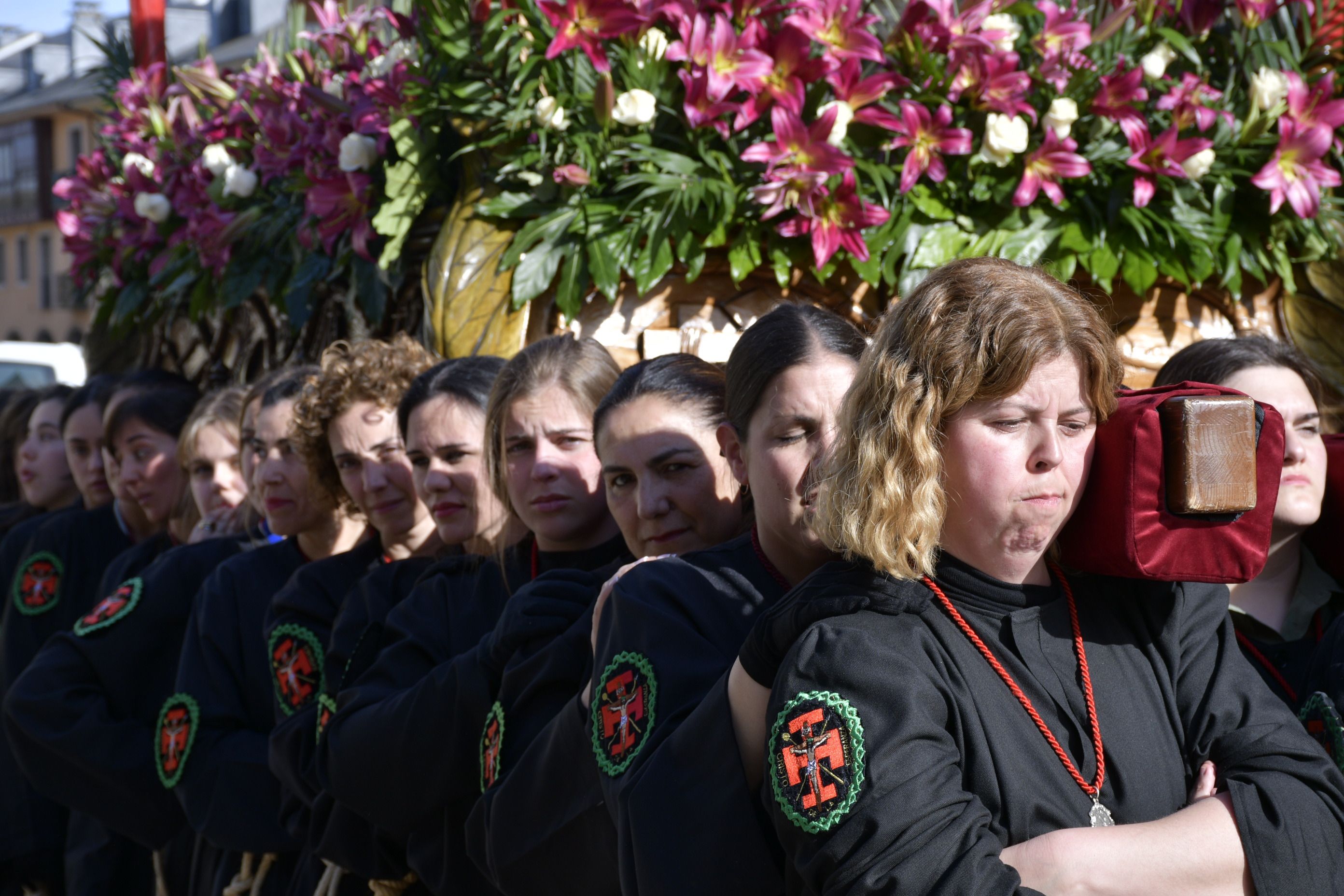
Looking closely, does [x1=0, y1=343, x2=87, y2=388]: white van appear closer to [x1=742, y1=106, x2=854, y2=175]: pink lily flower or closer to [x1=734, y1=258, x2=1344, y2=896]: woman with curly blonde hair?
[x1=742, y1=106, x2=854, y2=175]: pink lily flower

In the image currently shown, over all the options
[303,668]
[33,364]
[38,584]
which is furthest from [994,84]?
[33,364]

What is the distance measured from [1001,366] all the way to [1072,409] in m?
0.10

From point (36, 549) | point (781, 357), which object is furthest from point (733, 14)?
point (36, 549)

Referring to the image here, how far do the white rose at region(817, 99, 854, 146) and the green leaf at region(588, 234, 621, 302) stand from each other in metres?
0.46

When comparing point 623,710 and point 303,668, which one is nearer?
point 623,710

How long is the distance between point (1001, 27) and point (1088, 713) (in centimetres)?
150

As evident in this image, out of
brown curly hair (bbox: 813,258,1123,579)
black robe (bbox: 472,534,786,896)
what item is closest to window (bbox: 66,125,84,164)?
black robe (bbox: 472,534,786,896)

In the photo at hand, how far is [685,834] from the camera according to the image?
1462 mm

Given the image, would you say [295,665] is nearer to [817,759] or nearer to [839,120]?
[839,120]

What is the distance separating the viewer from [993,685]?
1.43m

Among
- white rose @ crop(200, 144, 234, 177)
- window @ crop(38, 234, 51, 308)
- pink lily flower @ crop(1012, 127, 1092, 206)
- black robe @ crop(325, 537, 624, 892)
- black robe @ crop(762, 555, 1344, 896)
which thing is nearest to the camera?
black robe @ crop(762, 555, 1344, 896)

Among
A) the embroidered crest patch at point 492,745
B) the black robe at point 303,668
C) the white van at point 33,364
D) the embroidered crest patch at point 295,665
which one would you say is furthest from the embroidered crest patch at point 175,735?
the white van at point 33,364

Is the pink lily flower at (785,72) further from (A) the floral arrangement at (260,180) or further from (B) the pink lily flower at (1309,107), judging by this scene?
(B) the pink lily flower at (1309,107)

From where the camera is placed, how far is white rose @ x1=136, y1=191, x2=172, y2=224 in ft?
12.2
